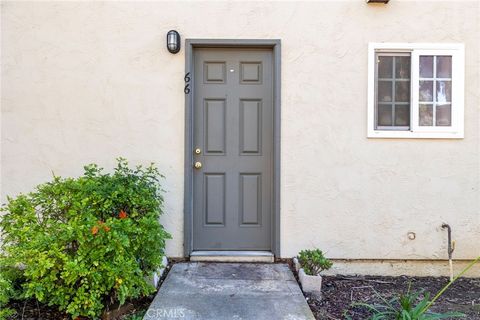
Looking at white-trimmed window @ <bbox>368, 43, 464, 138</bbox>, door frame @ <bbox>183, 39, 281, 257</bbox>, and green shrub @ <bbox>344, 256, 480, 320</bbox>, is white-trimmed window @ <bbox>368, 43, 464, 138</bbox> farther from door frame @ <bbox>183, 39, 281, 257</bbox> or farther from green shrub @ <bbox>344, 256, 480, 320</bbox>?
green shrub @ <bbox>344, 256, 480, 320</bbox>

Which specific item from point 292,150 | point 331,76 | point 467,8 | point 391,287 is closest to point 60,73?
point 292,150

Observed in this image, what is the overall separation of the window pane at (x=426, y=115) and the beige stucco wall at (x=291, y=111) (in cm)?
24

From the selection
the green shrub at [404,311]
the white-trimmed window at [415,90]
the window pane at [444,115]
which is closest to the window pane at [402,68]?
the white-trimmed window at [415,90]

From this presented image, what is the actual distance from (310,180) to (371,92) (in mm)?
1198

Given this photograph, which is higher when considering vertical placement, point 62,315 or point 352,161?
point 352,161

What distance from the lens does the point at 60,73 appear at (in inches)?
157

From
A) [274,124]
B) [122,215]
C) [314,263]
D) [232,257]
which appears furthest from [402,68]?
[122,215]

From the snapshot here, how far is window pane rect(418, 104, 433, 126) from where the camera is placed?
4004 mm

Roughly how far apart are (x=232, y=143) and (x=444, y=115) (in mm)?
2428

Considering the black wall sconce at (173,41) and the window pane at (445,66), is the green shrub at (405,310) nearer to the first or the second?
the window pane at (445,66)

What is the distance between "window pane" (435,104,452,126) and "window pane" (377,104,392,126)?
52 cm

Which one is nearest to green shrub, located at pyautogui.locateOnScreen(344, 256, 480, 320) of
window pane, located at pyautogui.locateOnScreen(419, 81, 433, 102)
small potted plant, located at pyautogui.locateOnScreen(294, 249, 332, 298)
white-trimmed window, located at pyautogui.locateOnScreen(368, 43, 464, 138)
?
small potted plant, located at pyautogui.locateOnScreen(294, 249, 332, 298)

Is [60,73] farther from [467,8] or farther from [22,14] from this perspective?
[467,8]

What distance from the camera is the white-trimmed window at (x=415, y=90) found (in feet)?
13.0
